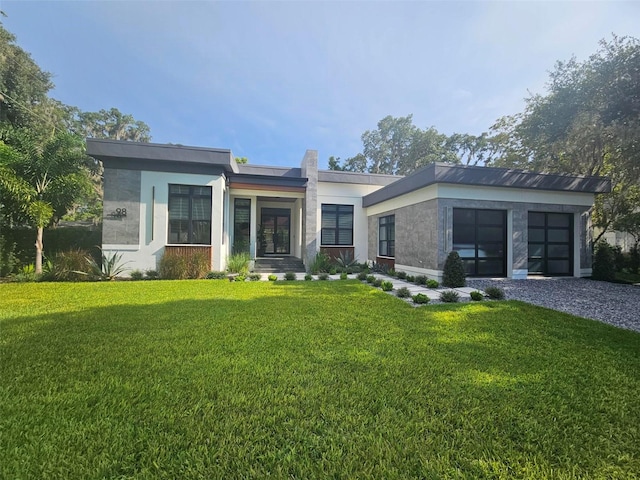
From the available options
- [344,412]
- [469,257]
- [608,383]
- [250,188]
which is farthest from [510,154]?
[344,412]

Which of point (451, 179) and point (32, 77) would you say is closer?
point (451, 179)

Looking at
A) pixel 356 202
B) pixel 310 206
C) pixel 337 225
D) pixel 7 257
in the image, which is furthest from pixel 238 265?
pixel 7 257

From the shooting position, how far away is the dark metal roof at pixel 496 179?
9.30 m

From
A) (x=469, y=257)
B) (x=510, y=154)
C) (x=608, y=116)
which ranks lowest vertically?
(x=469, y=257)

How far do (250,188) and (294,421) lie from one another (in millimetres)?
11798

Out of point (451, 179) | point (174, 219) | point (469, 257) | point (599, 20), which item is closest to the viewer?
point (599, 20)

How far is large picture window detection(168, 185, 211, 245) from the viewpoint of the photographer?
1076 cm

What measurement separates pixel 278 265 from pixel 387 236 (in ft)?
17.5

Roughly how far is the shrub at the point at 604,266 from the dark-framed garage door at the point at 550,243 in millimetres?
689

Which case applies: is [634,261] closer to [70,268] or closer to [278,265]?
[278,265]

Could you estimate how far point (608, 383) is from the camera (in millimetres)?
2893

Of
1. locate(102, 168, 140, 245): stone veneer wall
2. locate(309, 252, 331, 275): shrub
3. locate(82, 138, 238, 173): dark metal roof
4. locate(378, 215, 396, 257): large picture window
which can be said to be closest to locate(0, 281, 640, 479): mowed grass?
locate(102, 168, 140, 245): stone veneer wall

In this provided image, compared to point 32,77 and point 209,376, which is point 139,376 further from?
point 32,77

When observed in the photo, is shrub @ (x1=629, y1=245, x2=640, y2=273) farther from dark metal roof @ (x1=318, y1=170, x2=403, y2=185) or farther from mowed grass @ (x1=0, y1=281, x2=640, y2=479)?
mowed grass @ (x1=0, y1=281, x2=640, y2=479)
